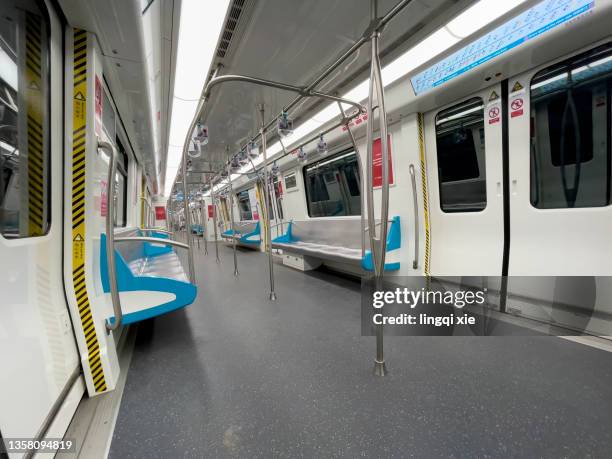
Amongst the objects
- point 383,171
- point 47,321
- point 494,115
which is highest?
point 494,115

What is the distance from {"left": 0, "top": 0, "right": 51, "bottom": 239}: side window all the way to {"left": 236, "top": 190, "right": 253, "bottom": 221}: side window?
8.88 metres

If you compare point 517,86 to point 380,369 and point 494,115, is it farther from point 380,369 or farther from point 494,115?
point 380,369

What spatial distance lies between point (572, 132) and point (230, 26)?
297 centimetres

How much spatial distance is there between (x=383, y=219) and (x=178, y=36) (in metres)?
2.14

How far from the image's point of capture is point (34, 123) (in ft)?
4.28

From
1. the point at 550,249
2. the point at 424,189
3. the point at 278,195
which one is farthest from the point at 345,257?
the point at 278,195

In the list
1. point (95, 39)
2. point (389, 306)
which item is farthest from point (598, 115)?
point (95, 39)

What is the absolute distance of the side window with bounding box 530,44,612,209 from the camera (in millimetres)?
1931

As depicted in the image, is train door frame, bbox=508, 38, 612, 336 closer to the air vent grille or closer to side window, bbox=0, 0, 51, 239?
the air vent grille

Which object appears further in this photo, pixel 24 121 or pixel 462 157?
pixel 462 157

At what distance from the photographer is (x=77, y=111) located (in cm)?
147

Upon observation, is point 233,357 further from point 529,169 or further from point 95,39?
point 529,169

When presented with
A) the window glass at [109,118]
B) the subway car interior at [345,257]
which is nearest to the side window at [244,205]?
the subway car interior at [345,257]
